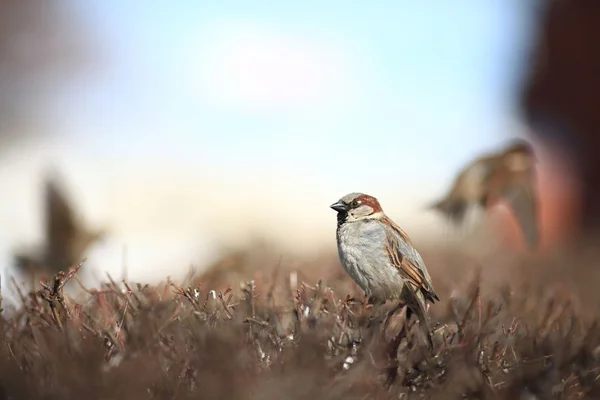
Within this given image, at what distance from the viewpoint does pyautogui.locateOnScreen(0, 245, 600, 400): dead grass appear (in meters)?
1.49

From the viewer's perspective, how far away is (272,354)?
1752 mm

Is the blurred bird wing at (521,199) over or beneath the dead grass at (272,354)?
over

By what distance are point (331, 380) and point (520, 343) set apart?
666 mm

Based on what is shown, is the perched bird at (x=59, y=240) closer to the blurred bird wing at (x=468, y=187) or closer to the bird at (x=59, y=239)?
the bird at (x=59, y=239)

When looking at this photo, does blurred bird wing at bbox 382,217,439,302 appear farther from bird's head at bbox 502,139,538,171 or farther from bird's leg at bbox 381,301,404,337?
bird's head at bbox 502,139,538,171

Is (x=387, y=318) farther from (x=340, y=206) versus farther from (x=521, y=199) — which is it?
(x=521, y=199)

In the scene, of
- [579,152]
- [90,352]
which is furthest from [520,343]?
[579,152]

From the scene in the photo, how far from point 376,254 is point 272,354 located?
87 centimetres

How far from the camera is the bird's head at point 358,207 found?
8.10 feet

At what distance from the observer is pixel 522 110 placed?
33.3 ft

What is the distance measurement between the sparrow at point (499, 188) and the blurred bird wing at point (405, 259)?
0.20 meters

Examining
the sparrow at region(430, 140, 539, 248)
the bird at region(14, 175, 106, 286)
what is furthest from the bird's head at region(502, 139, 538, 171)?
the bird at region(14, 175, 106, 286)

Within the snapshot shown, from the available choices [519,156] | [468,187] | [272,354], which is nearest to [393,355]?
[272,354]

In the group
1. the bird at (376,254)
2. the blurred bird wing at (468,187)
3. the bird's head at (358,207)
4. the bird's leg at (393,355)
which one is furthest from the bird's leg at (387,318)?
the blurred bird wing at (468,187)
